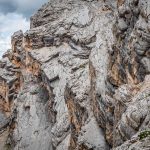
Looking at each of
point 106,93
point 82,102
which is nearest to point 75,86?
point 82,102

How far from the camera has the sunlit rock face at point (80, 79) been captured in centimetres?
3594

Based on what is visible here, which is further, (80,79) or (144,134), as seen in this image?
(80,79)

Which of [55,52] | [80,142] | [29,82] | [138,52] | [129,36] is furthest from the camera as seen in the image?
[29,82]

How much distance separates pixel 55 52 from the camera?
84.2 metres

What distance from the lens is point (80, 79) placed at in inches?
2320

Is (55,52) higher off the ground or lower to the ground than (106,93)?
higher

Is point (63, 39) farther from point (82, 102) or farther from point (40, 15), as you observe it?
point (82, 102)

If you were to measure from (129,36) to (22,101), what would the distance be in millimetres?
48987

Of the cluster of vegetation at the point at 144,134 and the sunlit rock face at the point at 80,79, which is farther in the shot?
the sunlit rock face at the point at 80,79

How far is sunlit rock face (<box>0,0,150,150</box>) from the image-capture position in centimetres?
3594

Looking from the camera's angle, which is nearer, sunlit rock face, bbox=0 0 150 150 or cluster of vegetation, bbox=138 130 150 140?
cluster of vegetation, bbox=138 130 150 140

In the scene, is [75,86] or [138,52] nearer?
[138,52]

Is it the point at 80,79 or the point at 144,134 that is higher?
the point at 80,79

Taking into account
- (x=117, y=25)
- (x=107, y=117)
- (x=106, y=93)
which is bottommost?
(x=107, y=117)
